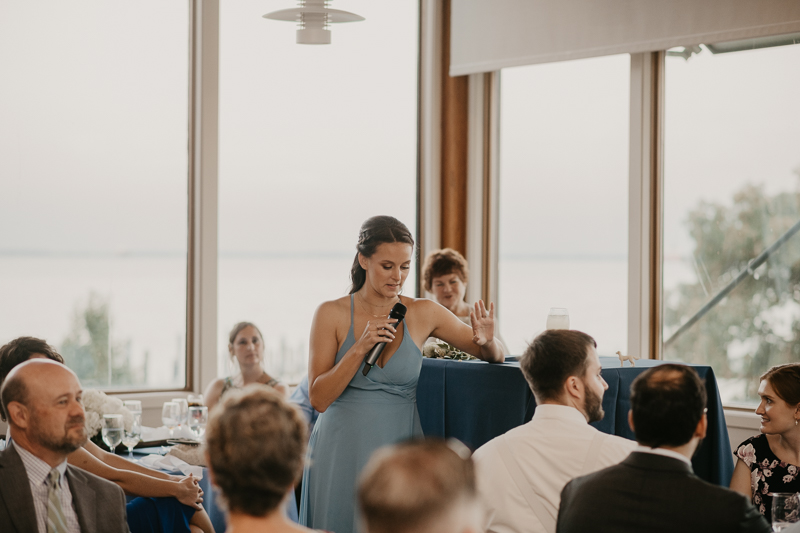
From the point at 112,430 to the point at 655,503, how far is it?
2.05 meters

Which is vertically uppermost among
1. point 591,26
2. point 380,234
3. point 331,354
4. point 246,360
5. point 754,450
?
point 591,26

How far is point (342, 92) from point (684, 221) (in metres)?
2.45

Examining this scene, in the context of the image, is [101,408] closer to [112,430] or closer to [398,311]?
[112,430]

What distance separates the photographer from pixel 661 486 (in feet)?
5.25

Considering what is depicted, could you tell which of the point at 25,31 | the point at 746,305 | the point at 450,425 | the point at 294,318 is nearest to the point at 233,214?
the point at 294,318

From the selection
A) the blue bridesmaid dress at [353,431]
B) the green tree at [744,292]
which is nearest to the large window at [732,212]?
the green tree at [744,292]

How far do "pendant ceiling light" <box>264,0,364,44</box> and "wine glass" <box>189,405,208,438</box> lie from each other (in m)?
1.99

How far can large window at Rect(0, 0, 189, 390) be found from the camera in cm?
448

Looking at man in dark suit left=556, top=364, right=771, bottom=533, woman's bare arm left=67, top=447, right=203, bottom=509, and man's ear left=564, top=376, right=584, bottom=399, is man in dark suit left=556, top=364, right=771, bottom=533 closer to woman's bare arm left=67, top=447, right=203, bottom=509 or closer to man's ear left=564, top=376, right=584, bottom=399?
man's ear left=564, top=376, right=584, bottom=399

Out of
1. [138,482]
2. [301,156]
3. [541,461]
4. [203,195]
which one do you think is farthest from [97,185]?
[541,461]

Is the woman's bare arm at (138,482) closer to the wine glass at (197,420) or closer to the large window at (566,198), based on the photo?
the wine glass at (197,420)

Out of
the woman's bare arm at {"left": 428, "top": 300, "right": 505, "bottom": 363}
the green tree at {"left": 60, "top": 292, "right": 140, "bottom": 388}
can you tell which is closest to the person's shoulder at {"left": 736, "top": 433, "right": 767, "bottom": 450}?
the woman's bare arm at {"left": 428, "top": 300, "right": 505, "bottom": 363}

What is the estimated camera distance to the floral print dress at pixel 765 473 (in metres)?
2.72

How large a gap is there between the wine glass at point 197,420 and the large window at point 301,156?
166 cm
